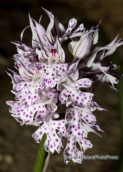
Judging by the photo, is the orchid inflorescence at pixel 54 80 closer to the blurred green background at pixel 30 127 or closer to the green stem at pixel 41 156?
the green stem at pixel 41 156

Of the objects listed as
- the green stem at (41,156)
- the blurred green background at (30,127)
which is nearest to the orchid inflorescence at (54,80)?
the green stem at (41,156)

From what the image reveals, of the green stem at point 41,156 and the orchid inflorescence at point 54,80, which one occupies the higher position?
the orchid inflorescence at point 54,80

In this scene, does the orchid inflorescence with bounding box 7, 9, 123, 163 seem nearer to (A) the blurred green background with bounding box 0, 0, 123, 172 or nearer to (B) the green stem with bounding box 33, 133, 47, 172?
(B) the green stem with bounding box 33, 133, 47, 172

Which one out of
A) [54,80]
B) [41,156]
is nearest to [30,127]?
[41,156]

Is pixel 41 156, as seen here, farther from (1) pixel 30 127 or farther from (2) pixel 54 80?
(1) pixel 30 127

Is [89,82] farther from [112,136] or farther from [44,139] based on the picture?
[112,136]

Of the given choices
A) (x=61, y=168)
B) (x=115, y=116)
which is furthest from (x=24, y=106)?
(x=115, y=116)

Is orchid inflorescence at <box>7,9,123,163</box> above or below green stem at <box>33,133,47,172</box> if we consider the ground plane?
above

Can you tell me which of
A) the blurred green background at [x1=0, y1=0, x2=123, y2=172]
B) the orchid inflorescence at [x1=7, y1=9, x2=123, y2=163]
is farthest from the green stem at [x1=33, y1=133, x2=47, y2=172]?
the blurred green background at [x1=0, y1=0, x2=123, y2=172]
